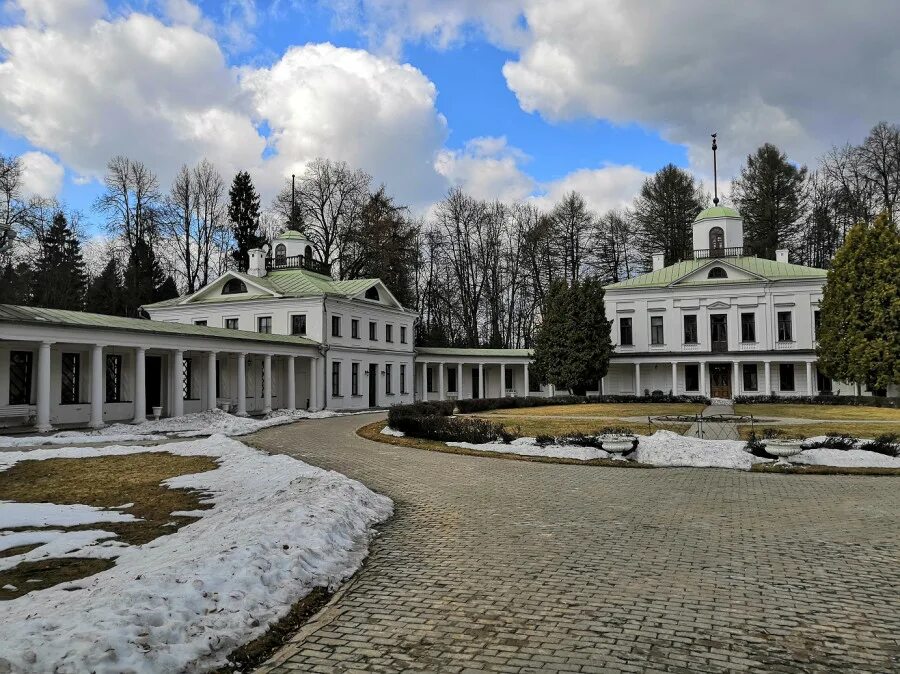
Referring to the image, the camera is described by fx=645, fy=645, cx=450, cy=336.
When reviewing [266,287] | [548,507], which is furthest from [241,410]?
[548,507]

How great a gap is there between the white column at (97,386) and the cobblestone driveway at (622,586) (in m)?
15.9

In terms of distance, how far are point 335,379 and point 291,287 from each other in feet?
20.4

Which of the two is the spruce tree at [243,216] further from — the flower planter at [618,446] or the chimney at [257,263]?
the flower planter at [618,446]

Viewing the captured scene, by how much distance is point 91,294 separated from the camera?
46.6 m

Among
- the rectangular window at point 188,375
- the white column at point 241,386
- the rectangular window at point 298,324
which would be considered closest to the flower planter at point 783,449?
the white column at point 241,386

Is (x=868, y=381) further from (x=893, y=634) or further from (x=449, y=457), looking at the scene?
(x=893, y=634)

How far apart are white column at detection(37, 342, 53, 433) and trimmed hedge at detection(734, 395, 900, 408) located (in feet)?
109

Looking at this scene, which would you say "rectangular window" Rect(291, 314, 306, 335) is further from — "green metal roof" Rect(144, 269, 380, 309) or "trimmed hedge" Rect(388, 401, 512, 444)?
"trimmed hedge" Rect(388, 401, 512, 444)

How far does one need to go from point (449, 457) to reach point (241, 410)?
16389mm

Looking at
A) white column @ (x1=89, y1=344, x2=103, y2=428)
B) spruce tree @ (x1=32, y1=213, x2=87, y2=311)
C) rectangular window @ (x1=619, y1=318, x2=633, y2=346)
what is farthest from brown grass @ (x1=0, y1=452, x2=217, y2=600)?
rectangular window @ (x1=619, y1=318, x2=633, y2=346)

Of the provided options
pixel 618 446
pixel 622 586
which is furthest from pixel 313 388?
pixel 622 586

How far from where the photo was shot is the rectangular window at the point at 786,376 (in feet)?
135

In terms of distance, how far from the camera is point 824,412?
93.2ft

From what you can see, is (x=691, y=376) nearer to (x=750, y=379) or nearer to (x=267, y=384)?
(x=750, y=379)
